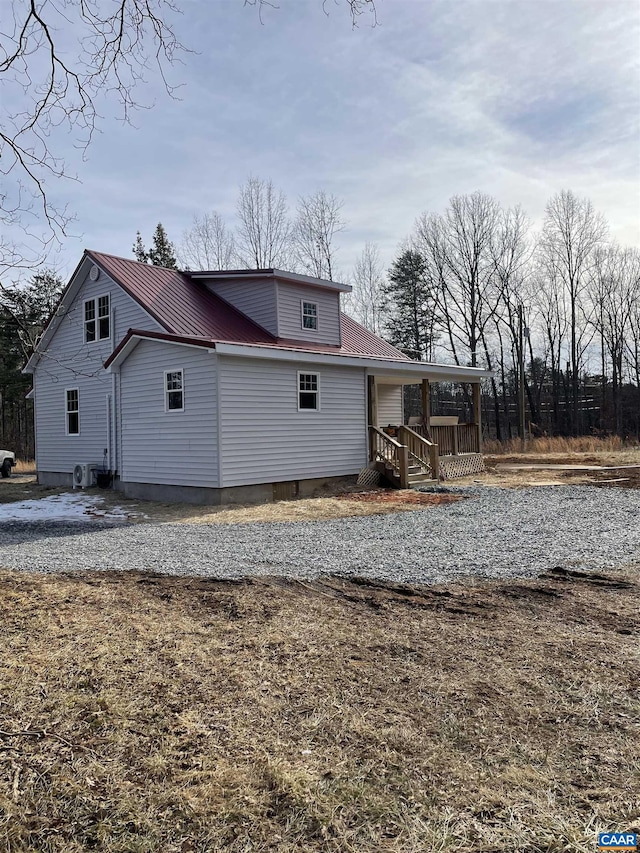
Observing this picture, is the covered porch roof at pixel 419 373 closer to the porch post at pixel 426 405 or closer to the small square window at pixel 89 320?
the porch post at pixel 426 405

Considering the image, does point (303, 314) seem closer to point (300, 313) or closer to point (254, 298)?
point (300, 313)

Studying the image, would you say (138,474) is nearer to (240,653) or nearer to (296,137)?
(296,137)

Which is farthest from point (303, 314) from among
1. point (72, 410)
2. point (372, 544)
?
point (372, 544)

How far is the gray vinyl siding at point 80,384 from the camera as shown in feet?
52.1

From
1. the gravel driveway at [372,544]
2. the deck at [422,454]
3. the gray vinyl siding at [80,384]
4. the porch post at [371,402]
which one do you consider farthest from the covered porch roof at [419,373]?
the gray vinyl siding at [80,384]

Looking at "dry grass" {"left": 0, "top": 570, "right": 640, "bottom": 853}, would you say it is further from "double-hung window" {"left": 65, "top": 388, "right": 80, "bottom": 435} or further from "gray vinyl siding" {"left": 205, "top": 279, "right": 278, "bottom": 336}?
"double-hung window" {"left": 65, "top": 388, "right": 80, "bottom": 435}

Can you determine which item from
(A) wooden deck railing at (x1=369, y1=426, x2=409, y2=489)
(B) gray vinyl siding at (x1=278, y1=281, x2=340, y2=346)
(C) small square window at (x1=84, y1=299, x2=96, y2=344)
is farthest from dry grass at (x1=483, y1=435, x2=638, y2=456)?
(C) small square window at (x1=84, y1=299, x2=96, y2=344)

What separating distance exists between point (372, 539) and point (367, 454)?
7.65 meters

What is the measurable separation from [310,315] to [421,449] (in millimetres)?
4688

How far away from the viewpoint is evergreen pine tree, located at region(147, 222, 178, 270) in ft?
125

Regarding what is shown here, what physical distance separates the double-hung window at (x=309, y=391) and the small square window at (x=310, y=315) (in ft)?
7.68

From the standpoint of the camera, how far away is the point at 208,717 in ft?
9.87

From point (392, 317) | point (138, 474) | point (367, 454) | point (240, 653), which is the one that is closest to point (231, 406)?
point (138, 474)

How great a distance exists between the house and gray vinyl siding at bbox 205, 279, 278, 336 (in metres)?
0.04
